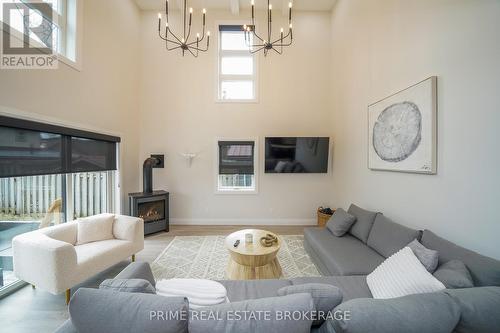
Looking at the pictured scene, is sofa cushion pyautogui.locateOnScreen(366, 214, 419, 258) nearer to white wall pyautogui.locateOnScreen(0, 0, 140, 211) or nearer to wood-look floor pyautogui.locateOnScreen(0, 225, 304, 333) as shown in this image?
wood-look floor pyautogui.locateOnScreen(0, 225, 304, 333)

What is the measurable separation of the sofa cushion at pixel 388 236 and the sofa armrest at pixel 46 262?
3.39 meters

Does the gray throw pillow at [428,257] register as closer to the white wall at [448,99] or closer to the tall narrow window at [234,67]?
the white wall at [448,99]

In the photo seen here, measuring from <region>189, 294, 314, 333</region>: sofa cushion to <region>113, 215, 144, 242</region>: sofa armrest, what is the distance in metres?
2.34

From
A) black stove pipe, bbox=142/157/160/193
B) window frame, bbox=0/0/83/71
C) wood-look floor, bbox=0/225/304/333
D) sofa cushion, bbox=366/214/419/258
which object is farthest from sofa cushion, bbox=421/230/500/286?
window frame, bbox=0/0/83/71

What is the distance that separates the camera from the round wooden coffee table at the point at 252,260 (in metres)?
2.33

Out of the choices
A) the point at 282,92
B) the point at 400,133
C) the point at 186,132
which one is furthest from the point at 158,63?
the point at 400,133

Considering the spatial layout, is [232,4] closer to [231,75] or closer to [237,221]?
[231,75]

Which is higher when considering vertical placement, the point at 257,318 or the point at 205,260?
the point at 257,318

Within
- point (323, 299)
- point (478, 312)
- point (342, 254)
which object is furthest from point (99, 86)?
point (478, 312)

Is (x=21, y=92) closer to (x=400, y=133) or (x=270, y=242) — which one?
(x=270, y=242)

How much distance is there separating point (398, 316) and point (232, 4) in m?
5.78

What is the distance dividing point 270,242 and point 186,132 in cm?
340

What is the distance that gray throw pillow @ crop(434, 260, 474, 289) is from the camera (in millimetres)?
1380

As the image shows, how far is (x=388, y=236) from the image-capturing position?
2324mm
